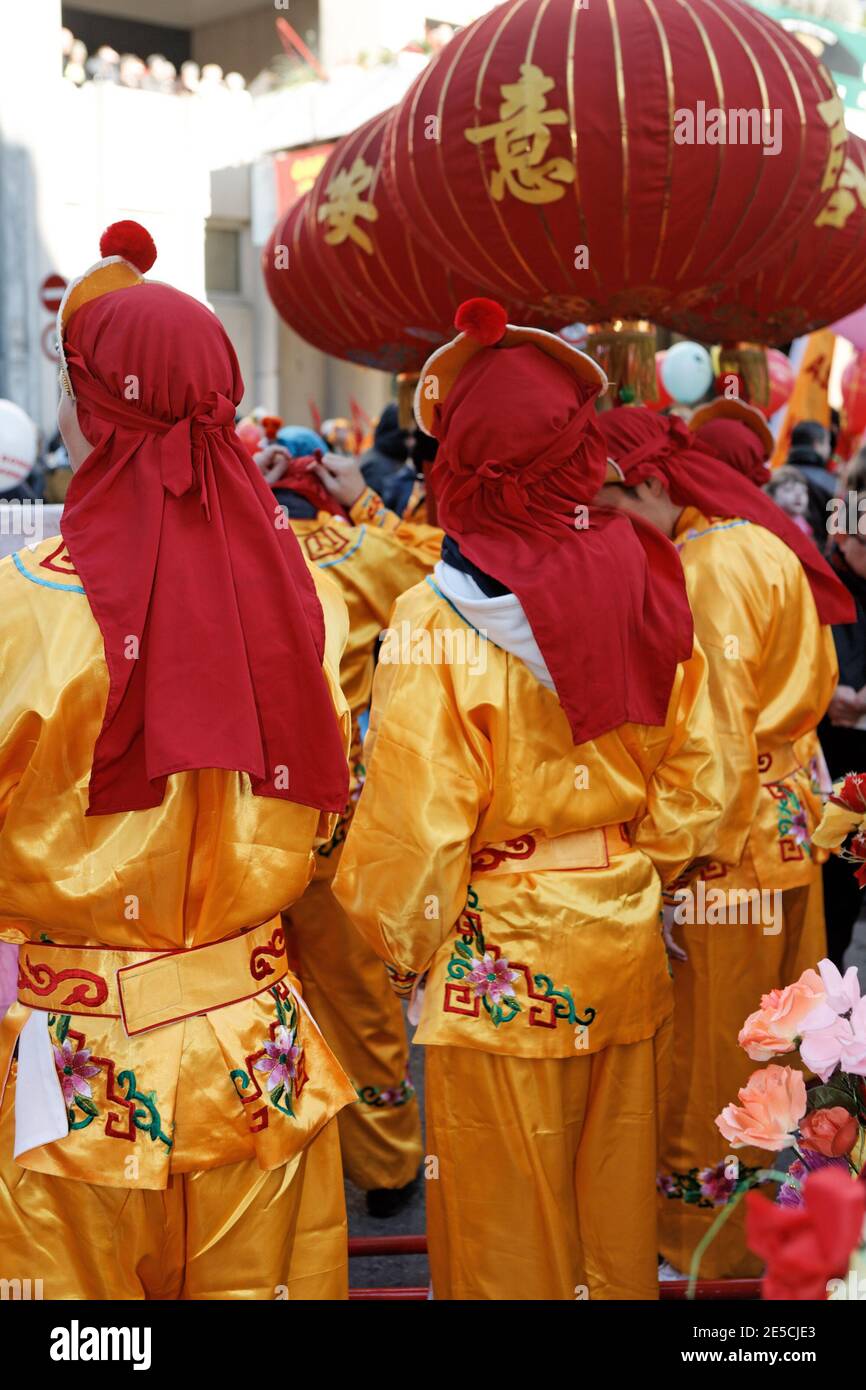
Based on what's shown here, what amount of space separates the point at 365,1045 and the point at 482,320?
186 cm

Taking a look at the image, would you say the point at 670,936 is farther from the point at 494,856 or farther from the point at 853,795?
the point at 853,795

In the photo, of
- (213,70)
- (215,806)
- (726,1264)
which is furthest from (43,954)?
(213,70)

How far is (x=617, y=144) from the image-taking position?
2.80 metres

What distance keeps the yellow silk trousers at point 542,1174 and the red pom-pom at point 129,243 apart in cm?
125

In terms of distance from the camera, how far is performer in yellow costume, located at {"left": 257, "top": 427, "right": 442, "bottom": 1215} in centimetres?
331

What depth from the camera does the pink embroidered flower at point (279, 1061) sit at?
6.01 ft

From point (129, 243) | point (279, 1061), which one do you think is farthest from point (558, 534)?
point (279, 1061)

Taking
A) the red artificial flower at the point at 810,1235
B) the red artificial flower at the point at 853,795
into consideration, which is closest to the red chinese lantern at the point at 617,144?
the red artificial flower at the point at 853,795

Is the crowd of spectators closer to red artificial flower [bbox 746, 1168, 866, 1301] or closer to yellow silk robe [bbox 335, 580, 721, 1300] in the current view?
yellow silk robe [bbox 335, 580, 721, 1300]

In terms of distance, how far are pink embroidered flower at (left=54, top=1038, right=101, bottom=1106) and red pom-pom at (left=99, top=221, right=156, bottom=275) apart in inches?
39.8

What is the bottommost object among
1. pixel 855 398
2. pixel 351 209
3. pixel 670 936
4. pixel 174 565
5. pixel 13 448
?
pixel 670 936

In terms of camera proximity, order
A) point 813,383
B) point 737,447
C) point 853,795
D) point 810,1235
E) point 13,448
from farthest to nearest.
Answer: point 813,383
point 13,448
point 737,447
point 853,795
point 810,1235

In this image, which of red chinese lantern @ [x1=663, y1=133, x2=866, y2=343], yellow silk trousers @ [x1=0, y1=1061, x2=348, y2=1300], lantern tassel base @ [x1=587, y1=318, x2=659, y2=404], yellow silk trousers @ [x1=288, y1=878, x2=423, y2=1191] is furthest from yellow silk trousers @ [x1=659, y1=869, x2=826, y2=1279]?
red chinese lantern @ [x1=663, y1=133, x2=866, y2=343]

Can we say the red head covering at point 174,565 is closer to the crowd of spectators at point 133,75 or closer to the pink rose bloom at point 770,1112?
the pink rose bloom at point 770,1112
